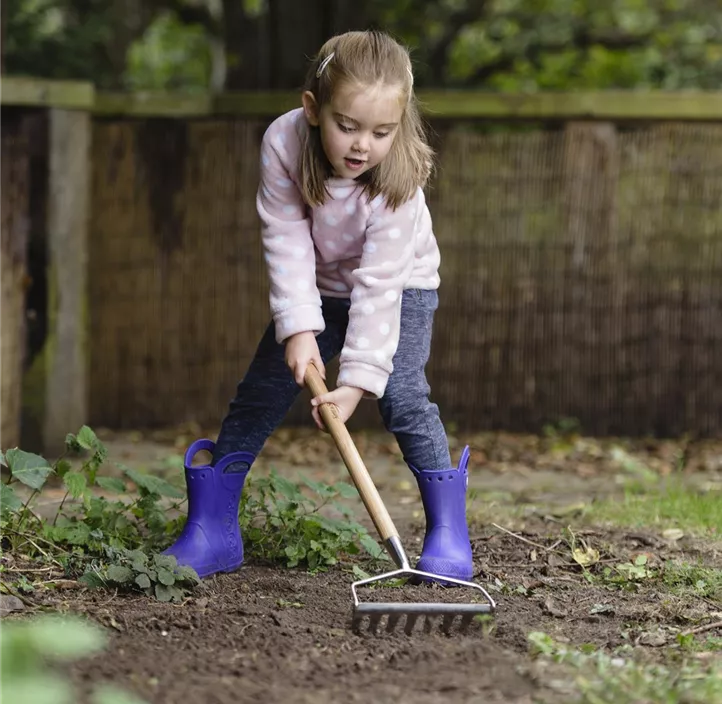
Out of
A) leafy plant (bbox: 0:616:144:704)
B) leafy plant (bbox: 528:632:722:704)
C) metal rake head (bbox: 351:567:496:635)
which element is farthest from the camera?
metal rake head (bbox: 351:567:496:635)

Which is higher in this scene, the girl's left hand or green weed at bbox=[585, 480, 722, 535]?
the girl's left hand

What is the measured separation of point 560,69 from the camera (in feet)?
31.5

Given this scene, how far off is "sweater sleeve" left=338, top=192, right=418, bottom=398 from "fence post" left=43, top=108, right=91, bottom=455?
2.42 metres

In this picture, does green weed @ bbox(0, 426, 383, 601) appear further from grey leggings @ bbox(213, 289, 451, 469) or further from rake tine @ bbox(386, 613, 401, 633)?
rake tine @ bbox(386, 613, 401, 633)

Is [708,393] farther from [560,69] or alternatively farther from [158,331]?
[560,69]

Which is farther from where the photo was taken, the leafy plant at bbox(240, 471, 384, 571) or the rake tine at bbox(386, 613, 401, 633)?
the leafy plant at bbox(240, 471, 384, 571)

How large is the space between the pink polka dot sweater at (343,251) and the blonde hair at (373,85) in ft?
0.13

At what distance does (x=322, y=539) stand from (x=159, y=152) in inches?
118

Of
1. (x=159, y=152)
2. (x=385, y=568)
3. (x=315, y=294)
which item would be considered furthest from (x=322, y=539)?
(x=159, y=152)

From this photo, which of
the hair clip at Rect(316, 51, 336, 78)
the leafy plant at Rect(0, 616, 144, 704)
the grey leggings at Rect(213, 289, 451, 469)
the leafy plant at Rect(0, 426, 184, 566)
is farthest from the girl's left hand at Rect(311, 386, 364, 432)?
the leafy plant at Rect(0, 616, 144, 704)

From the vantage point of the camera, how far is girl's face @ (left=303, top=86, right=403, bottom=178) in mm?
2943

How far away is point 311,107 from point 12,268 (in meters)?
2.23

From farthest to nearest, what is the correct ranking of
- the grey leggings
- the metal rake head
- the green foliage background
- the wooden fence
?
1. the green foliage background
2. the wooden fence
3. the grey leggings
4. the metal rake head

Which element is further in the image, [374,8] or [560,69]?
[560,69]
